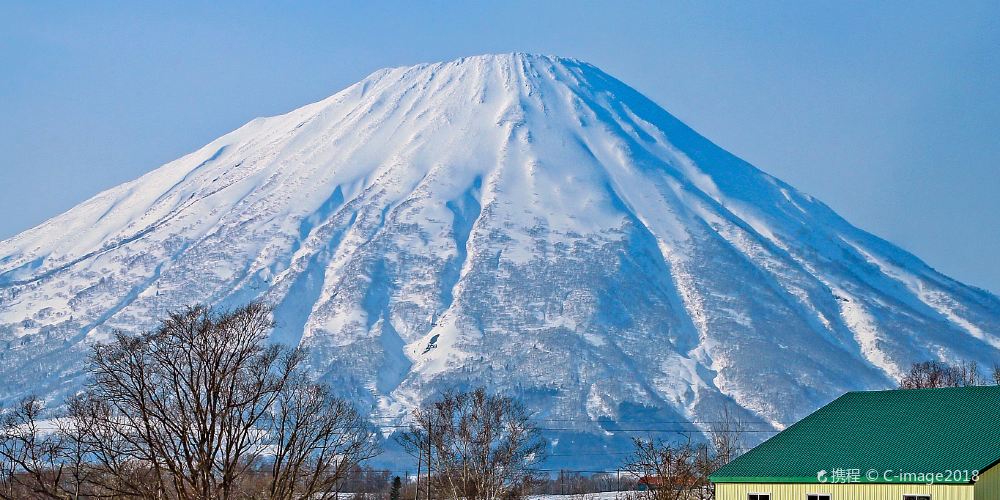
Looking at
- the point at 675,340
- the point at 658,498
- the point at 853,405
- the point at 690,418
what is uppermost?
the point at 675,340

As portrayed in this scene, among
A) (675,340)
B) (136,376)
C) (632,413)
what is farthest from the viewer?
(675,340)

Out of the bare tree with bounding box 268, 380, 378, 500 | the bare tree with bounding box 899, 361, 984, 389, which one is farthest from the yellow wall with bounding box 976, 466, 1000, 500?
the bare tree with bounding box 899, 361, 984, 389

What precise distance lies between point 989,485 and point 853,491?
3677 millimetres

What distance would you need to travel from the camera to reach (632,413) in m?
171

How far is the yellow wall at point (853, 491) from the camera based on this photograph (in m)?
39.0

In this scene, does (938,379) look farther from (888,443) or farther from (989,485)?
(989,485)

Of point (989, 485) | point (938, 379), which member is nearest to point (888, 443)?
point (989, 485)

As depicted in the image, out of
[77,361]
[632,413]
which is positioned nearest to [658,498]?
[632,413]

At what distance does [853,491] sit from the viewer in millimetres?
40938

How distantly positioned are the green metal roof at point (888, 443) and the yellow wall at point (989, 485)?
14.0 inches

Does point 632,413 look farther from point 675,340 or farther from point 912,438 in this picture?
point 912,438

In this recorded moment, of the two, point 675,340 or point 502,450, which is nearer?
point 502,450

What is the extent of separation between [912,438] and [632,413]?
130 meters

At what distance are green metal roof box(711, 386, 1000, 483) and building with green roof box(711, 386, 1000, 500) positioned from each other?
0.03 meters
